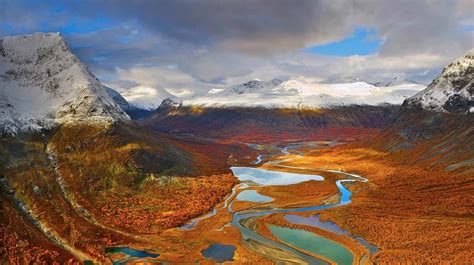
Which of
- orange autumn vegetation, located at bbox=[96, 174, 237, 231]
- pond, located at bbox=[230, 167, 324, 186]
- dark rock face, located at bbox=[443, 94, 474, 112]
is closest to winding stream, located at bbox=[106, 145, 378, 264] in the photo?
orange autumn vegetation, located at bbox=[96, 174, 237, 231]

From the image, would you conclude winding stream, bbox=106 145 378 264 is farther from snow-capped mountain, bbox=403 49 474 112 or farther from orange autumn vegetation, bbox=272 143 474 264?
snow-capped mountain, bbox=403 49 474 112

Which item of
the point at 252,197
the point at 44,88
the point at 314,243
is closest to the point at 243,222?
the point at 314,243

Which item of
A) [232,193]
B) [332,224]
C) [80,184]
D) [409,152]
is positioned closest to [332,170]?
[409,152]

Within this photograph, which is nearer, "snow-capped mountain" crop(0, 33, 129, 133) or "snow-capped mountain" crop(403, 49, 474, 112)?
"snow-capped mountain" crop(0, 33, 129, 133)

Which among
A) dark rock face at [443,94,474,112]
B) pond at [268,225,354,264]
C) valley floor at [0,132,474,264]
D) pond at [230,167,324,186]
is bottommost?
pond at [268,225,354,264]

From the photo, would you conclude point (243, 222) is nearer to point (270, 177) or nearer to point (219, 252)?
point (219, 252)

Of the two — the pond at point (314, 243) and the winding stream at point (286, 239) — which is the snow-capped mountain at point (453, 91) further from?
the pond at point (314, 243)
